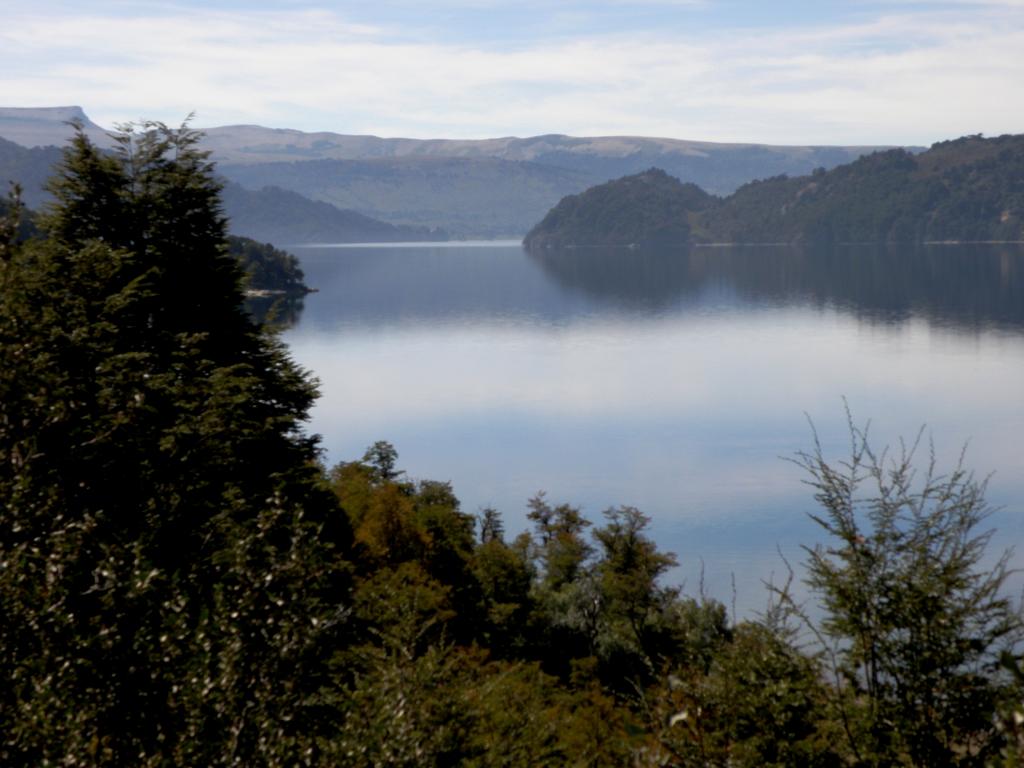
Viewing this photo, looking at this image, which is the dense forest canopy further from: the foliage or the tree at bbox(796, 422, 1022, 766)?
the foliage

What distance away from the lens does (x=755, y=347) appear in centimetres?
12375

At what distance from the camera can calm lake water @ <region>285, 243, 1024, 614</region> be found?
61062 millimetres

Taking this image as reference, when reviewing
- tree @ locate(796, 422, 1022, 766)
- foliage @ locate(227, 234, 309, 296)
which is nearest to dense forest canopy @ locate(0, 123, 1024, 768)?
tree @ locate(796, 422, 1022, 766)

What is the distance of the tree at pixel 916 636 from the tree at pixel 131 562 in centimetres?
671

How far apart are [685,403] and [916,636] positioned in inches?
3131

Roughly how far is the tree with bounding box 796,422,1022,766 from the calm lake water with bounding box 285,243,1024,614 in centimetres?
Answer: 1054

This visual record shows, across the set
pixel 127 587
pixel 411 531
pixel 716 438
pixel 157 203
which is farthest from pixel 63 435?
pixel 716 438

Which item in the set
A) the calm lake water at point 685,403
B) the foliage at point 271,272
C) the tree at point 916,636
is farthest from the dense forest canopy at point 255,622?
the foliage at point 271,272

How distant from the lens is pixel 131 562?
1252 cm

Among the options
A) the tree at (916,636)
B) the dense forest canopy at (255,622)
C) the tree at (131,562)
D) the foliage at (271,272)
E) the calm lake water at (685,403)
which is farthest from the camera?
the foliage at (271,272)

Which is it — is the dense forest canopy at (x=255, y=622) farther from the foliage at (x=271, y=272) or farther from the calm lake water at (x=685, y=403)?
the foliage at (x=271, y=272)

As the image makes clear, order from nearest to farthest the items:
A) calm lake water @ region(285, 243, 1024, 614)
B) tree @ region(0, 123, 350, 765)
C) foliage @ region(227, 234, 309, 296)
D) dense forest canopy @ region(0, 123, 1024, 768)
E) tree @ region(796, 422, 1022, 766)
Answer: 1. tree @ region(0, 123, 350, 765)
2. dense forest canopy @ region(0, 123, 1024, 768)
3. tree @ region(796, 422, 1022, 766)
4. calm lake water @ region(285, 243, 1024, 614)
5. foliage @ region(227, 234, 309, 296)

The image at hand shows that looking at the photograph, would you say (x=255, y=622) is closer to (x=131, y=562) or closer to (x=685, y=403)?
(x=131, y=562)

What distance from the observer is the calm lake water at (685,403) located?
2404 inches
